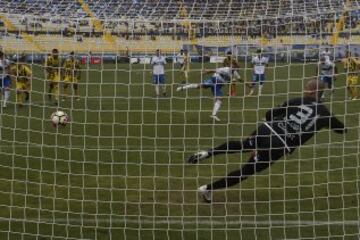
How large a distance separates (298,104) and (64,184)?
3830 millimetres

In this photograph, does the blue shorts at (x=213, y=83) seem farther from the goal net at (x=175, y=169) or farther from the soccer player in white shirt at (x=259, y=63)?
the soccer player in white shirt at (x=259, y=63)

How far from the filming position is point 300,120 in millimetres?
8531

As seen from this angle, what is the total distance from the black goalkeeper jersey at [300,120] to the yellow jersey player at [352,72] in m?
0.92

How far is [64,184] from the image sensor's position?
10.3 metres

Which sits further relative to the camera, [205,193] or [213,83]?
[213,83]

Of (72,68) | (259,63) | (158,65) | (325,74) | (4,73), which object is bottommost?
(158,65)

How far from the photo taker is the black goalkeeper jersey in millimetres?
8469

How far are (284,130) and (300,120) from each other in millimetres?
248

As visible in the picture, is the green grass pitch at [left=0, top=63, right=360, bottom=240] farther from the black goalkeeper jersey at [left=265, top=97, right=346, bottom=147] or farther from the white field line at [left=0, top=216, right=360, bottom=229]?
the black goalkeeper jersey at [left=265, top=97, right=346, bottom=147]

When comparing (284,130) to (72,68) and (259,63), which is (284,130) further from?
(72,68)

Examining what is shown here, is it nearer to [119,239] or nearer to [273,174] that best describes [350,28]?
[273,174]

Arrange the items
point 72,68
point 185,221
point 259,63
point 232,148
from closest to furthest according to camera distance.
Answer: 1. point 185,221
2. point 232,148
3. point 72,68
4. point 259,63

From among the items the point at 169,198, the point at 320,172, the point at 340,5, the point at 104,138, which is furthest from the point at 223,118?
the point at 340,5

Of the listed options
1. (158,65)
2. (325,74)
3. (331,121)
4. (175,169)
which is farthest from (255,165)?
(158,65)
